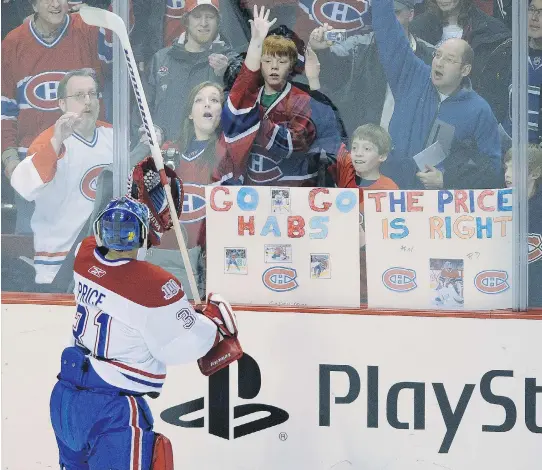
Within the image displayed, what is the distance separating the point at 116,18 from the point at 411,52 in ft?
3.51

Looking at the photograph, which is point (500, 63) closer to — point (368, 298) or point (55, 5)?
point (368, 298)

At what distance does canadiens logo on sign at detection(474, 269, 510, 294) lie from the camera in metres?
4.09

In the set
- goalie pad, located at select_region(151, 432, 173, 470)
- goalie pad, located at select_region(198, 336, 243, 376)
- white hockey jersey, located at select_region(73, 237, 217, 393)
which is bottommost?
goalie pad, located at select_region(151, 432, 173, 470)

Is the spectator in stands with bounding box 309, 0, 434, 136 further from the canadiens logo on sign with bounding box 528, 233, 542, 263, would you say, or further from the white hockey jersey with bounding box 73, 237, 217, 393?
the white hockey jersey with bounding box 73, 237, 217, 393

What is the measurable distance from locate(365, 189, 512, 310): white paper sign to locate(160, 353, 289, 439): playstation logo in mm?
523

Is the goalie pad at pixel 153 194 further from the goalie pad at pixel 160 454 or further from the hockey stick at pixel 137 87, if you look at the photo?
the goalie pad at pixel 160 454

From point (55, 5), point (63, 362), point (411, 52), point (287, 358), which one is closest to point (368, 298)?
point (287, 358)

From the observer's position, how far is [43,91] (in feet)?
14.4

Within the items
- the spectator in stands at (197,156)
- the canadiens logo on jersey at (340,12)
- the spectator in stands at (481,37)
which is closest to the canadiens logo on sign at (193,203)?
the spectator in stands at (197,156)

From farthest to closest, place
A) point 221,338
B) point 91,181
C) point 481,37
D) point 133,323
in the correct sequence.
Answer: point 91,181 → point 481,37 → point 221,338 → point 133,323

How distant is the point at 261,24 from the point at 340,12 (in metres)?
0.29

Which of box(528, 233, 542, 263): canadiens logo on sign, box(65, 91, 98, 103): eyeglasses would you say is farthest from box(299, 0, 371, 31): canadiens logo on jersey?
box(528, 233, 542, 263): canadiens logo on sign

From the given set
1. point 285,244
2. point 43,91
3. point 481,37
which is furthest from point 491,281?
point 43,91

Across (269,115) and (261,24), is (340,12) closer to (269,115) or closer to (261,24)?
(261,24)
